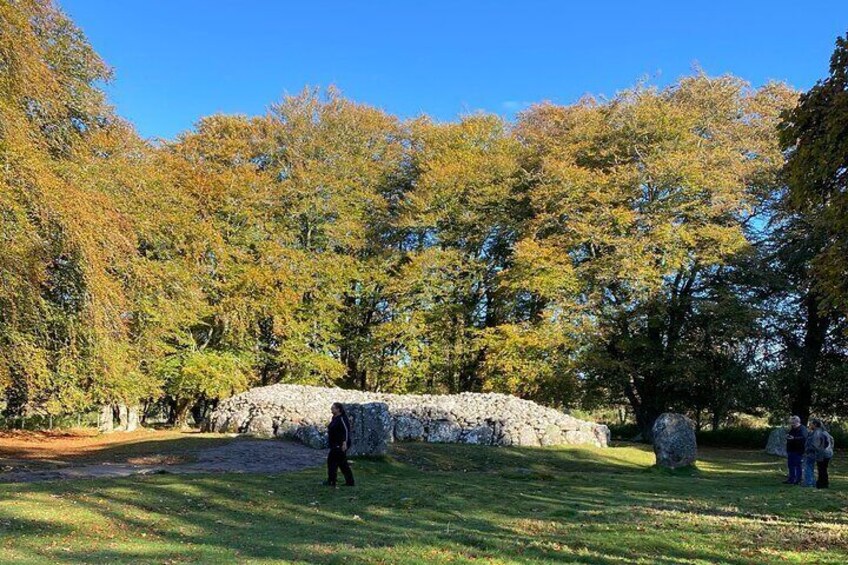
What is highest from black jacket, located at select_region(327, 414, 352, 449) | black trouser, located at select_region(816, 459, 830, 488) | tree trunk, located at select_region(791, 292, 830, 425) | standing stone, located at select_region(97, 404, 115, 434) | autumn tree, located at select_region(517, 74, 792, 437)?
autumn tree, located at select_region(517, 74, 792, 437)

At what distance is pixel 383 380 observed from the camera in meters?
32.7

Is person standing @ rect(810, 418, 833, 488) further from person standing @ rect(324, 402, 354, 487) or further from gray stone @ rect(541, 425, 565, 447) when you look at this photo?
person standing @ rect(324, 402, 354, 487)

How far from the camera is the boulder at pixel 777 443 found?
23828mm

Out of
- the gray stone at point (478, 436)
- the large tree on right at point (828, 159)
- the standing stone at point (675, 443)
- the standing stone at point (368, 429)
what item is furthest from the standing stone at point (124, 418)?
the large tree on right at point (828, 159)

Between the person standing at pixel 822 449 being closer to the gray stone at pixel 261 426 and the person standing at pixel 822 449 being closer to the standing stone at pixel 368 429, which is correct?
the standing stone at pixel 368 429

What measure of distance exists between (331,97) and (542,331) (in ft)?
60.2

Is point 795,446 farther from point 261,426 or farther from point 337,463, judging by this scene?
point 261,426

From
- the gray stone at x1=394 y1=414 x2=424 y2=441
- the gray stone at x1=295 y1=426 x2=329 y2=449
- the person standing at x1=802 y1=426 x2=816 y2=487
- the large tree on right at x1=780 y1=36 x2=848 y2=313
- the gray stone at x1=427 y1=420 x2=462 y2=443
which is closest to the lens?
the large tree on right at x1=780 y1=36 x2=848 y2=313

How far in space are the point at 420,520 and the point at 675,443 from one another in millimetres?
10409

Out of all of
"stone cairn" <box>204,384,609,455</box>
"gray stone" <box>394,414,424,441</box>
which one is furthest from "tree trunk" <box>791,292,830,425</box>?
"gray stone" <box>394,414,424,441</box>

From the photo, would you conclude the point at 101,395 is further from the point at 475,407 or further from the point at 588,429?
the point at 588,429

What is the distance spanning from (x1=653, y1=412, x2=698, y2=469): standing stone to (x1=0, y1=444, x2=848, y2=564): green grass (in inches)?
90.9

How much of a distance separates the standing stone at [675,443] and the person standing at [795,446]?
3241 mm

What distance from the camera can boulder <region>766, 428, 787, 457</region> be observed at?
78.2 ft
